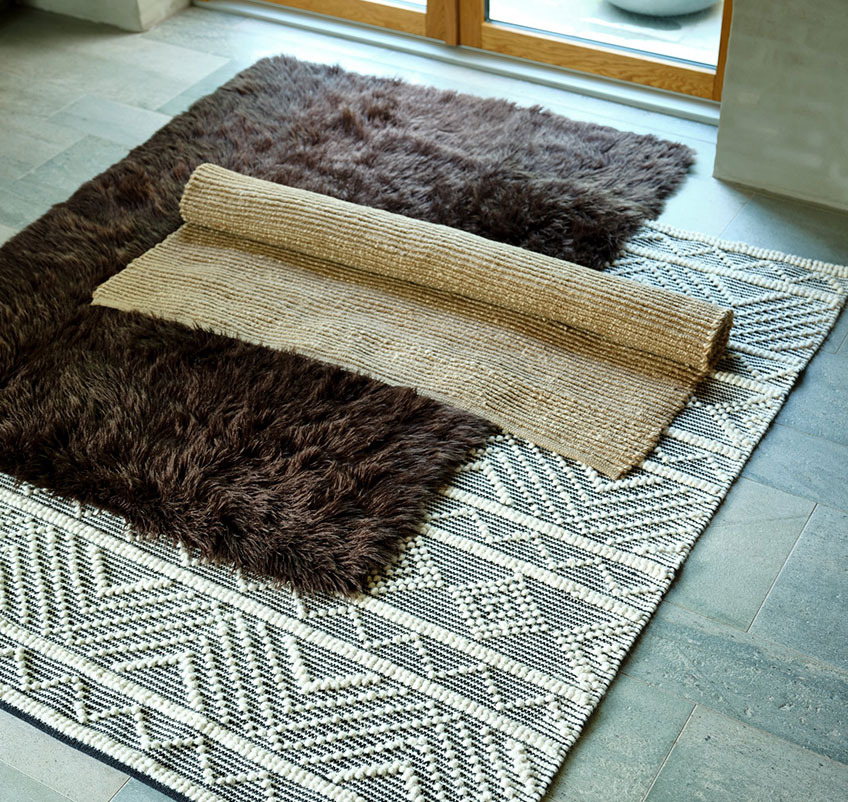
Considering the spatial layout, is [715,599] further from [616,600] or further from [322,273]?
[322,273]

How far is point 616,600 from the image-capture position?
1.73 m

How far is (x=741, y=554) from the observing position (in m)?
1.81

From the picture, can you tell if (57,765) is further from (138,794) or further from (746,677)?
(746,677)

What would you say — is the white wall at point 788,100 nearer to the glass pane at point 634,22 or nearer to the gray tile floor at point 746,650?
the gray tile floor at point 746,650

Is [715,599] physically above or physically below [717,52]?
below

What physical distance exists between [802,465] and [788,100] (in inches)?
40.5

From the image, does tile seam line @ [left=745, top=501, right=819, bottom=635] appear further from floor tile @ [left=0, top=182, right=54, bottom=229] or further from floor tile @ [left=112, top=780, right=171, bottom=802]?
floor tile @ [left=0, top=182, right=54, bottom=229]

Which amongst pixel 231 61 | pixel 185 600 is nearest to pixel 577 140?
pixel 231 61

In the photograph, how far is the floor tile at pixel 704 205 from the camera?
2602mm

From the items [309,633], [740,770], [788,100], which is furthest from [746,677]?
[788,100]

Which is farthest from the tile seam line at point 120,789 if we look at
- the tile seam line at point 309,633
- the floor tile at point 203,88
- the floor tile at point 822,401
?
the floor tile at point 203,88

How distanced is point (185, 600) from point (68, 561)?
0.23 m

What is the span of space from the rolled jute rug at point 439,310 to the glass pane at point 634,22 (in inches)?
45.1

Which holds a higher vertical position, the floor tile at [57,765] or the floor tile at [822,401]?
the floor tile at [822,401]
